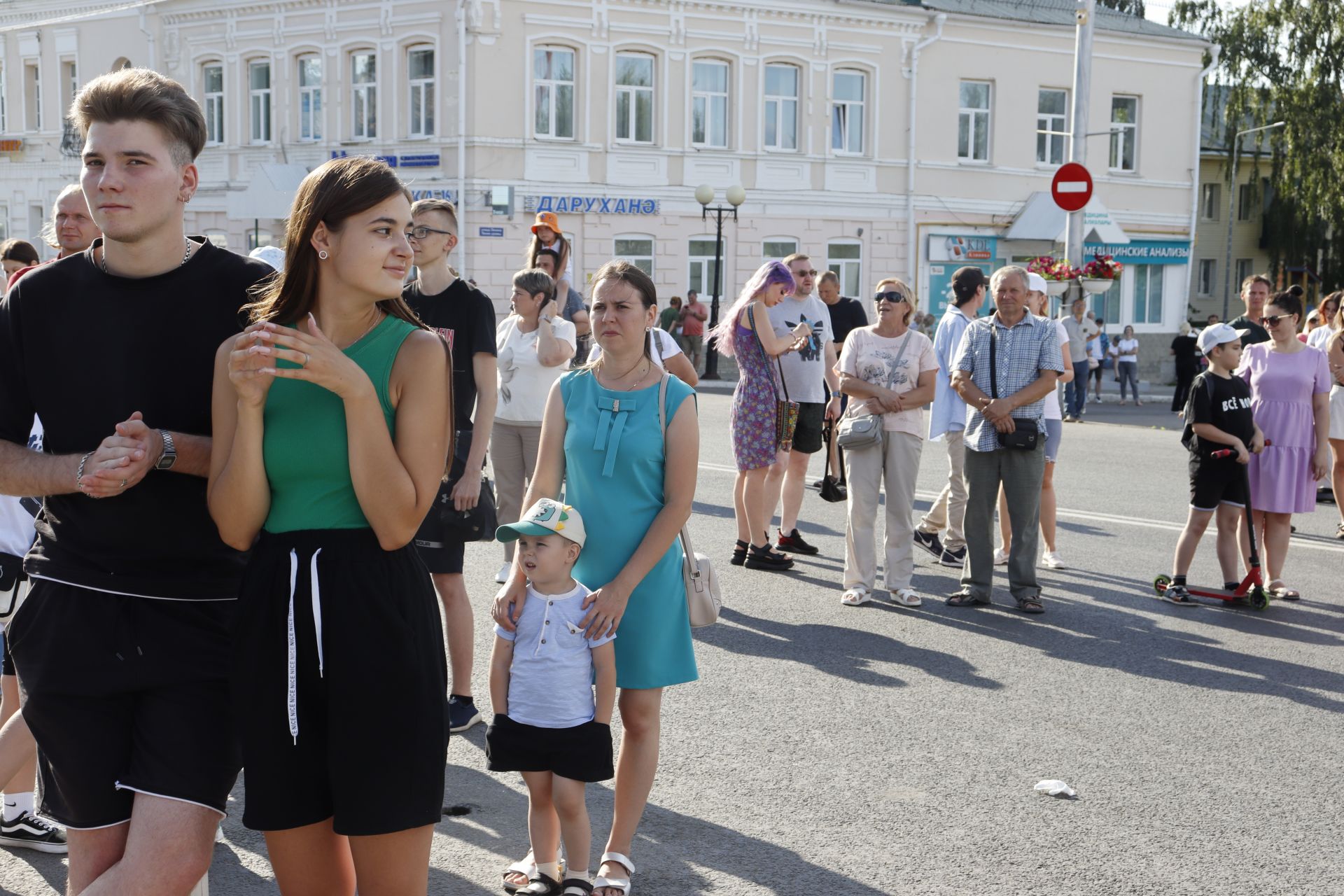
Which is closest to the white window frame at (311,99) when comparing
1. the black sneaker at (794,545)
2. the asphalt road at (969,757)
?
the black sneaker at (794,545)

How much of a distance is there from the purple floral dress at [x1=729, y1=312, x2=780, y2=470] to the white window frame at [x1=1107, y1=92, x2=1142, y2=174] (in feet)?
102

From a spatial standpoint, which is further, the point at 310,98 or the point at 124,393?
the point at 310,98

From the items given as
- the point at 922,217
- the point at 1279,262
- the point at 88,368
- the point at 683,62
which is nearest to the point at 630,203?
the point at 683,62

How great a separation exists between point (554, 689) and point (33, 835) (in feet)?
6.00

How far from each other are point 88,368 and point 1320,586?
8508 mm

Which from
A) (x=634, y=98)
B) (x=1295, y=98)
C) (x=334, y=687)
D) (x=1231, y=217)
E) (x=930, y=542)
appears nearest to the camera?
(x=334, y=687)

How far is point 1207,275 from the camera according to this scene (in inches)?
2045

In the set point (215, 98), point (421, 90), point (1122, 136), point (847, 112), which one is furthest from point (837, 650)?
point (1122, 136)

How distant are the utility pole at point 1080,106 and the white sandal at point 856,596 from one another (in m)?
12.7

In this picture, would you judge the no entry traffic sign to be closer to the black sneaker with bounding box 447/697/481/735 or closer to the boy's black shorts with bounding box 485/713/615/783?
the black sneaker with bounding box 447/697/481/735

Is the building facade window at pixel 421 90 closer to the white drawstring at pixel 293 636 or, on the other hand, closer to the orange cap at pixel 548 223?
the orange cap at pixel 548 223

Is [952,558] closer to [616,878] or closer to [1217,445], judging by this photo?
[1217,445]

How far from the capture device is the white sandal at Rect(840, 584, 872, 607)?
338 inches

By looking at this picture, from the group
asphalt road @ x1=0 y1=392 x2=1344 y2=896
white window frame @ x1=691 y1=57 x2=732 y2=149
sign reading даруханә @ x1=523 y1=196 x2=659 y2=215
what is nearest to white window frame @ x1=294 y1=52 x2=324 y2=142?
sign reading даруханә @ x1=523 y1=196 x2=659 y2=215
